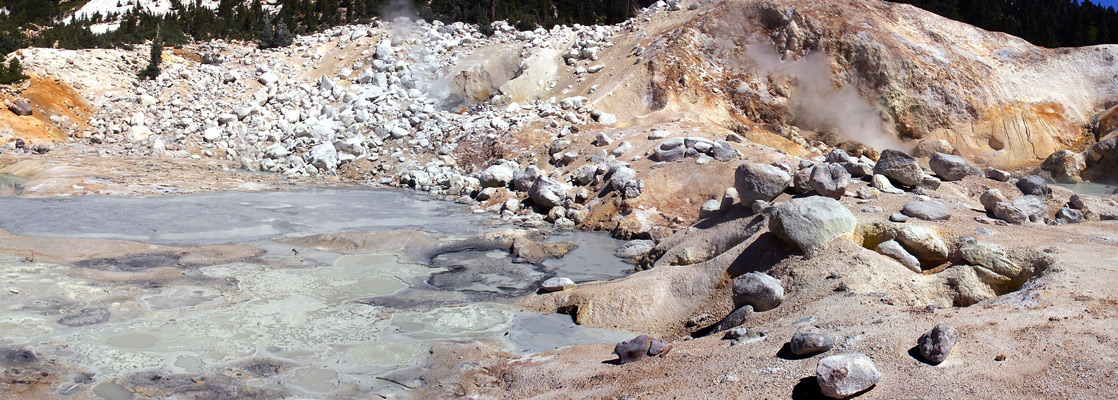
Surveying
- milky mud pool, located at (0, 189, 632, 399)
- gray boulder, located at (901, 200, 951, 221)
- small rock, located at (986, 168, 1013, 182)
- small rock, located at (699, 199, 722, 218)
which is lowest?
milky mud pool, located at (0, 189, 632, 399)

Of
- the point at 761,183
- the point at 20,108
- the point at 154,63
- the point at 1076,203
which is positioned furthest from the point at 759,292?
the point at 154,63

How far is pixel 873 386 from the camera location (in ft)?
12.5

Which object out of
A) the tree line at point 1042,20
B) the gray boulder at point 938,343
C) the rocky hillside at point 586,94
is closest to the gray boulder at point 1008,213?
the gray boulder at point 938,343

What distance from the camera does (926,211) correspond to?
25.1 feet

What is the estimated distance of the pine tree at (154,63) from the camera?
71.5ft

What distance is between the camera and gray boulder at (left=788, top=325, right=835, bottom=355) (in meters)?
4.29

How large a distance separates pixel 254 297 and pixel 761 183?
18.2 ft

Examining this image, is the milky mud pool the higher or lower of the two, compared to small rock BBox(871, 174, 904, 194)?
lower

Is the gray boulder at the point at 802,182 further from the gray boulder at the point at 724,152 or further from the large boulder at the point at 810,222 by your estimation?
the gray boulder at the point at 724,152

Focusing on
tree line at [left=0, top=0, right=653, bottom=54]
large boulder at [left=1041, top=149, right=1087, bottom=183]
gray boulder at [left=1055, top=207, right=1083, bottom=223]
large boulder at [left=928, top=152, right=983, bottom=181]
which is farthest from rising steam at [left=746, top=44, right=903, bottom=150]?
gray boulder at [left=1055, top=207, right=1083, bottom=223]

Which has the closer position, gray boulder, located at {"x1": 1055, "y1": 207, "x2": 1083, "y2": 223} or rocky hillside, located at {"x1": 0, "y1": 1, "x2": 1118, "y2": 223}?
gray boulder, located at {"x1": 1055, "y1": 207, "x2": 1083, "y2": 223}

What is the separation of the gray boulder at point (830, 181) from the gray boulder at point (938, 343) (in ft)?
14.7

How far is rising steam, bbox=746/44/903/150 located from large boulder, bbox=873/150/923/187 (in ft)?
32.7

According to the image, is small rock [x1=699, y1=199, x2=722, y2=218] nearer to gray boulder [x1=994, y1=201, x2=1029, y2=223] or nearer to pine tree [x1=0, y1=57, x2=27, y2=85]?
gray boulder [x1=994, y1=201, x2=1029, y2=223]
